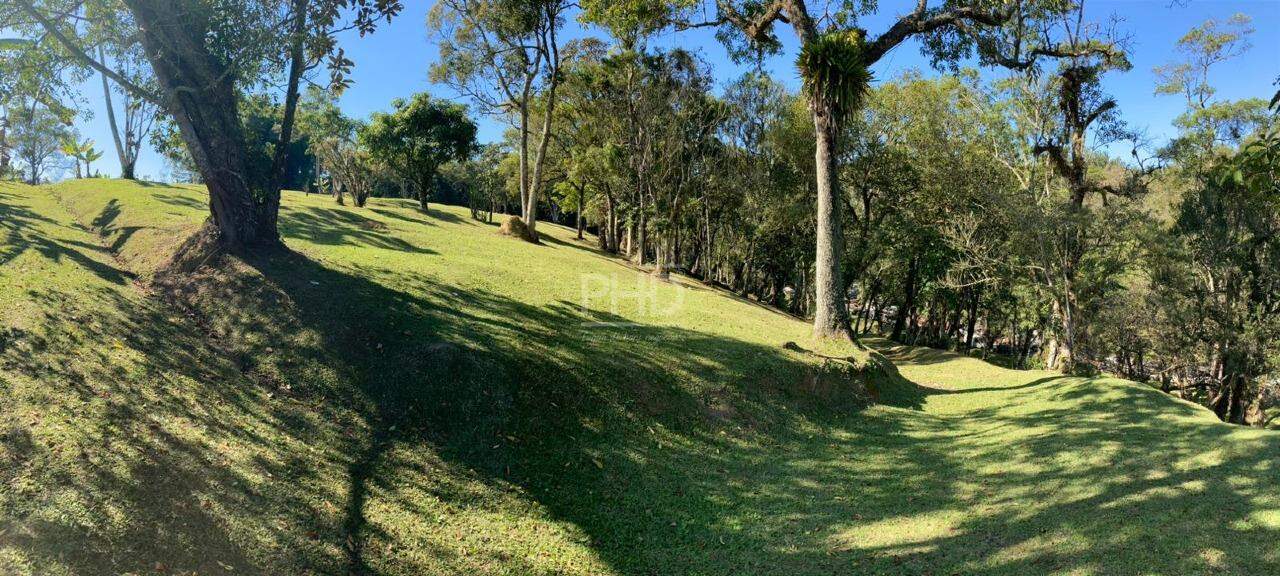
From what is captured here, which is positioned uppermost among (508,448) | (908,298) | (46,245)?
(46,245)

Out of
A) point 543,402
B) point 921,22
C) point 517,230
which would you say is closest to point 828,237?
point 921,22

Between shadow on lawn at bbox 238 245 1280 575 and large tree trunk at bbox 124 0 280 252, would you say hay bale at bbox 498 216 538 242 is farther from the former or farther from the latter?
large tree trunk at bbox 124 0 280 252

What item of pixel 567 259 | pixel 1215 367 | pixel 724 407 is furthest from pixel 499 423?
pixel 1215 367

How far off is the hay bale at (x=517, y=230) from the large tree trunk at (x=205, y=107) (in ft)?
53.6

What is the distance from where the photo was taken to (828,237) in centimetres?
1703

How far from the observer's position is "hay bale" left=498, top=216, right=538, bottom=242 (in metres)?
30.0

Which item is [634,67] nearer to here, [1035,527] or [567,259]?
[567,259]

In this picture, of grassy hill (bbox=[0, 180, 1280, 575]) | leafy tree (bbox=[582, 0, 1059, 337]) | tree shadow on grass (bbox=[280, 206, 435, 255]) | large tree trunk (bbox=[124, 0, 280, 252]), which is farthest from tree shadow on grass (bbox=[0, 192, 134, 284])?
leafy tree (bbox=[582, 0, 1059, 337])

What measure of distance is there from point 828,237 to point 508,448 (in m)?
11.4

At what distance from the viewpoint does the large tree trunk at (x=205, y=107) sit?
37.2ft

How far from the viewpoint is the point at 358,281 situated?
13.5 metres

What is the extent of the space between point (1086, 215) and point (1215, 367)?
25.9 ft

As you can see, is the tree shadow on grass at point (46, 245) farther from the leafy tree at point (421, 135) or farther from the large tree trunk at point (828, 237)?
the leafy tree at point (421, 135)

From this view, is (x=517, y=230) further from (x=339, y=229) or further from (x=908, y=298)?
(x=908, y=298)
